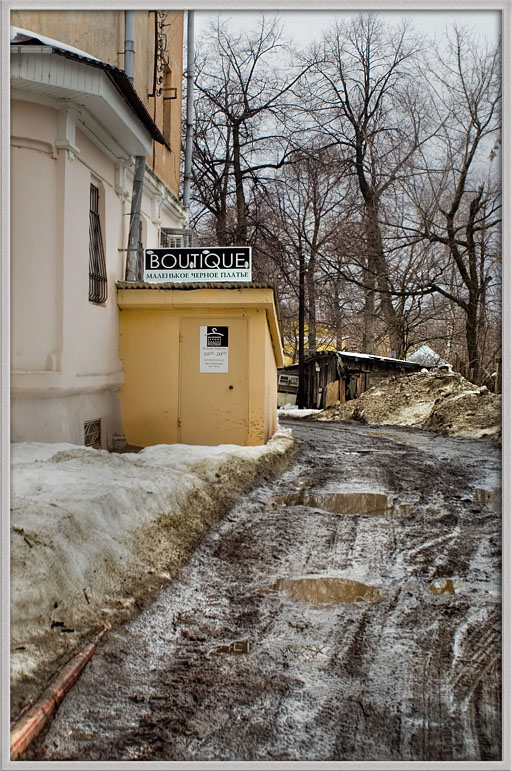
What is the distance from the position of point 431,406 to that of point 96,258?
40.2 ft

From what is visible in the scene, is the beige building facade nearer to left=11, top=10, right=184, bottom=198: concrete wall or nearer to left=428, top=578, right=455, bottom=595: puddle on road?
left=11, top=10, right=184, bottom=198: concrete wall

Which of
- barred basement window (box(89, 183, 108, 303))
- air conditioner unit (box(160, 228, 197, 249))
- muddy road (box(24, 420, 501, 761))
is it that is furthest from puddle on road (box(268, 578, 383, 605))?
air conditioner unit (box(160, 228, 197, 249))

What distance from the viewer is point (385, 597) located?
460 centimetres

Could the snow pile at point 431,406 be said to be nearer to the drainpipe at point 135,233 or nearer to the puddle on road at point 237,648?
the drainpipe at point 135,233

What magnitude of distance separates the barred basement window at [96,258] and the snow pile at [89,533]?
2.75m

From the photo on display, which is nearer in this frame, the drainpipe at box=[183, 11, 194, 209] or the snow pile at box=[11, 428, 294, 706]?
the snow pile at box=[11, 428, 294, 706]

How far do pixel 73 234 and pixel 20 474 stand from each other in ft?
12.2

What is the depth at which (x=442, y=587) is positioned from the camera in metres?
4.81

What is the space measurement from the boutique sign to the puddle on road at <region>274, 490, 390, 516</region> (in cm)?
377

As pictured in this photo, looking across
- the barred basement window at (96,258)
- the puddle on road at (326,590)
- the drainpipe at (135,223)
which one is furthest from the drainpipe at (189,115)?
the puddle on road at (326,590)

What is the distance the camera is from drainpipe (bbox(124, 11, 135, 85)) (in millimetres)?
11202

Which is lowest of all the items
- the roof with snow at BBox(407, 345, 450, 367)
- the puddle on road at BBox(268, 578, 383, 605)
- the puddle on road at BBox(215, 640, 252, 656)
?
the puddle on road at BBox(215, 640, 252, 656)

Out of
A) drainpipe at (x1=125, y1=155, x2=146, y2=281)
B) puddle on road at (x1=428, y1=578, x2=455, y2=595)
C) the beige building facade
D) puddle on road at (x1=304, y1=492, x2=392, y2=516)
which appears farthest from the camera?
drainpipe at (x1=125, y1=155, x2=146, y2=281)

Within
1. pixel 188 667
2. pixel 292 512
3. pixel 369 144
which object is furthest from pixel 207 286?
pixel 369 144
